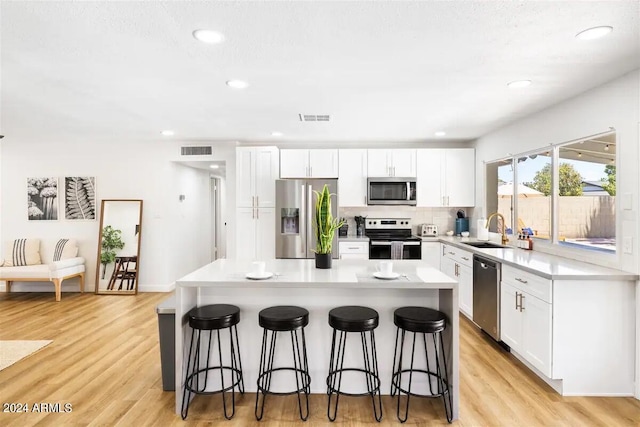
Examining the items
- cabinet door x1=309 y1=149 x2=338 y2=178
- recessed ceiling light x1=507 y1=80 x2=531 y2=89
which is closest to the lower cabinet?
recessed ceiling light x1=507 y1=80 x2=531 y2=89

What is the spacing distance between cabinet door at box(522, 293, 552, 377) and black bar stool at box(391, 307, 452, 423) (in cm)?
82

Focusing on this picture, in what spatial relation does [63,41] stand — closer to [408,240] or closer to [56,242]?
[408,240]

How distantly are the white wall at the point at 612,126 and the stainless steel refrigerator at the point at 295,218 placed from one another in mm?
2710

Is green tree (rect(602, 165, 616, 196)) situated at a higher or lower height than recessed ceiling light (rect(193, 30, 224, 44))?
lower

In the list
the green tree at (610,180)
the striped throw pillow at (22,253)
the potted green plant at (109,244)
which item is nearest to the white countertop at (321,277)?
the green tree at (610,180)

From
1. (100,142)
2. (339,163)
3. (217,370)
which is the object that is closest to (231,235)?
(339,163)

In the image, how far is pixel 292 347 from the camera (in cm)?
269

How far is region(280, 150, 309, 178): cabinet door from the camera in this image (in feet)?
17.8

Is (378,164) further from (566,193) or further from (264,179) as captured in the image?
(566,193)

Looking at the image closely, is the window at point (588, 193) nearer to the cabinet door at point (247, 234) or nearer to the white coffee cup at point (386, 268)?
the white coffee cup at point (386, 268)

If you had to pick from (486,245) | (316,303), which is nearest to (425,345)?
(316,303)

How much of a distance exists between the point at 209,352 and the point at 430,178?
157 inches

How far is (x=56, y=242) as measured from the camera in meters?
5.94

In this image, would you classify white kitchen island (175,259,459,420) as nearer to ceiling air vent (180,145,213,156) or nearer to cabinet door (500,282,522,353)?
cabinet door (500,282,522,353)
